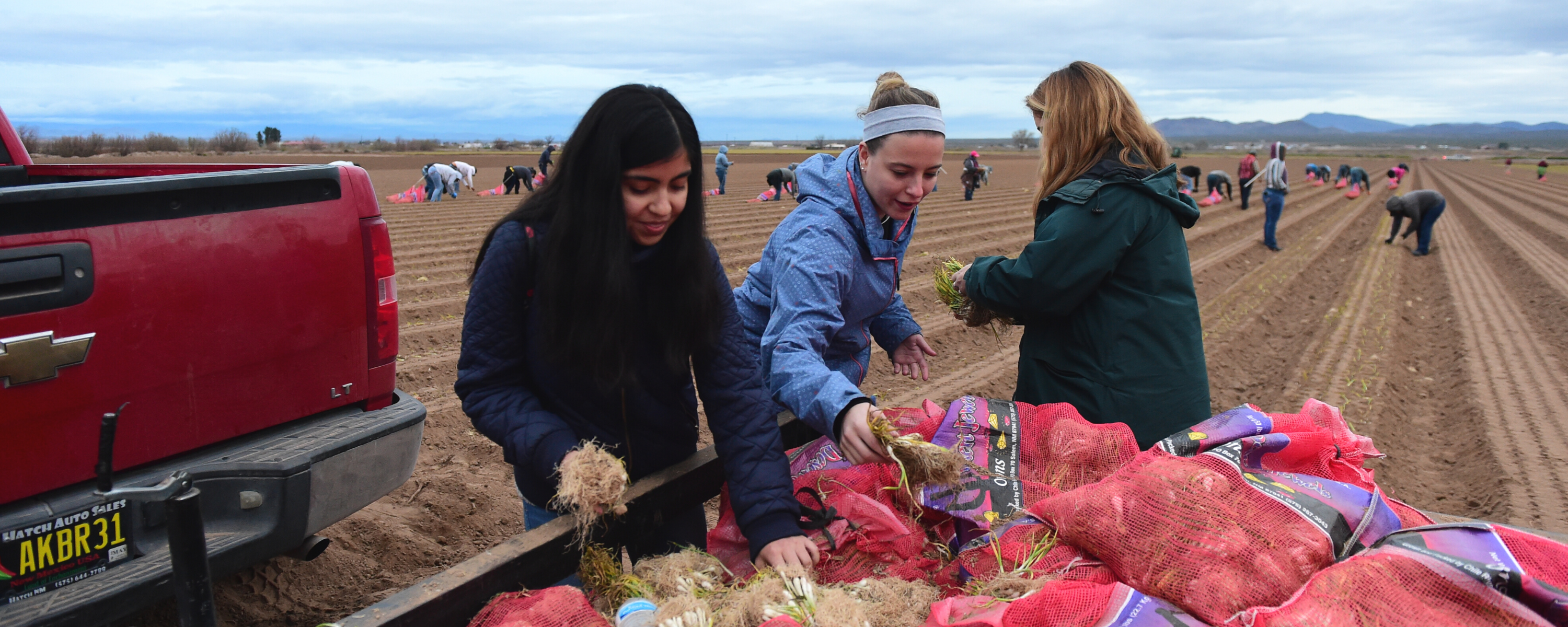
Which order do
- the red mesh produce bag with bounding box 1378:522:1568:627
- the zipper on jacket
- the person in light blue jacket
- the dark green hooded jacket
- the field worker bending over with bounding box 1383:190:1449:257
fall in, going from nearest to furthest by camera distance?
the red mesh produce bag with bounding box 1378:522:1568:627 < the zipper on jacket < the dark green hooded jacket < the field worker bending over with bounding box 1383:190:1449:257 < the person in light blue jacket

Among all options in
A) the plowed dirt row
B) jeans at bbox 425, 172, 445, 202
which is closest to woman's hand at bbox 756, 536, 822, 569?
the plowed dirt row

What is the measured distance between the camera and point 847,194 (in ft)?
7.78

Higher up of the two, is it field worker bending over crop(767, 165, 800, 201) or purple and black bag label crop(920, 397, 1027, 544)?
field worker bending over crop(767, 165, 800, 201)

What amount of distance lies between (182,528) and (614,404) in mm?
955

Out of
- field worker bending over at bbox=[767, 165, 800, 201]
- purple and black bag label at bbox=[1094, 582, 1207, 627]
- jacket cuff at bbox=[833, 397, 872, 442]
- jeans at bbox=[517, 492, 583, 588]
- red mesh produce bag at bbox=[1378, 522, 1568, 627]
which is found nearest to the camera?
red mesh produce bag at bbox=[1378, 522, 1568, 627]

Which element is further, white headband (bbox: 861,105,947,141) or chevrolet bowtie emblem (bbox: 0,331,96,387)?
white headband (bbox: 861,105,947,141)

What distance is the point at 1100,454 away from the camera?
214 centimetres

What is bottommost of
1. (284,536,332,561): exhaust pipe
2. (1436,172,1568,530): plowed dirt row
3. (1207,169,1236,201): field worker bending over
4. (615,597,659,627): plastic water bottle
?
(1436,172,1568,530): plowed dirt row

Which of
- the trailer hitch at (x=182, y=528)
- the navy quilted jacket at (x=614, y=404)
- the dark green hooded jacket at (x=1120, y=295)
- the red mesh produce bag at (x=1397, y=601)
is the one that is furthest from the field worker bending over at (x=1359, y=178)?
the trailer hitch at (x=182, y=528)

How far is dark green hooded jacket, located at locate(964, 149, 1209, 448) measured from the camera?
2291mm

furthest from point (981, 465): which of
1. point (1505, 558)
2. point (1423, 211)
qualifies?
point (1423, 211)

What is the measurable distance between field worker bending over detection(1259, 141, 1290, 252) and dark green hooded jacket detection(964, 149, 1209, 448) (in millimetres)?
15335

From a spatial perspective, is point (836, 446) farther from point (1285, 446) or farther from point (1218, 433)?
point (1285, 446)

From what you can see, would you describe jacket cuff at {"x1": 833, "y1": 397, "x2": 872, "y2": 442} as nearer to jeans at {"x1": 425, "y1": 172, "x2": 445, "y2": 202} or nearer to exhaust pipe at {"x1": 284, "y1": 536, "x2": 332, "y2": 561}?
exhaust pipe at {"x1": 284, "y1": 536, "x2": 332, "y2": 561}
